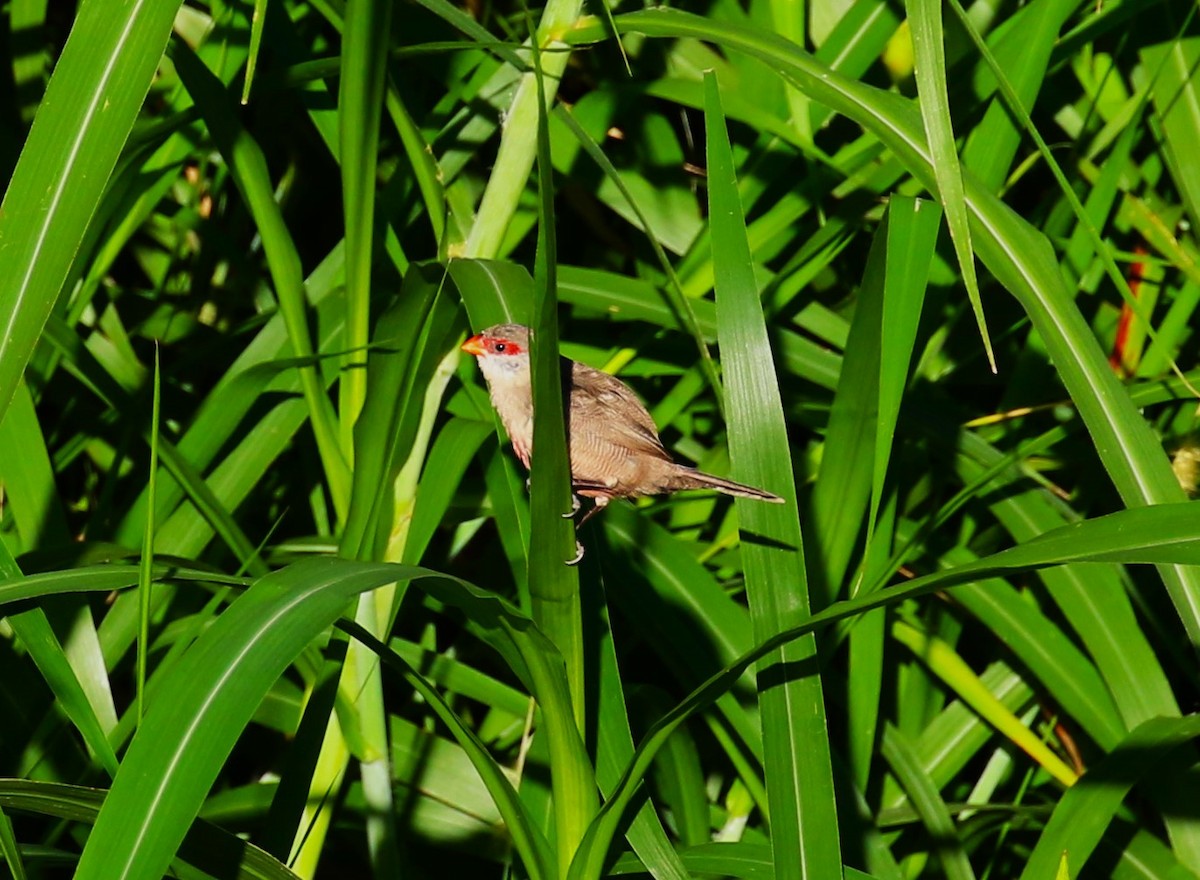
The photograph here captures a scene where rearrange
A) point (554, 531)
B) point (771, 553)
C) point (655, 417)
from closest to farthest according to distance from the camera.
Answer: point (554, 531), point (771, 553), point (655, 417)

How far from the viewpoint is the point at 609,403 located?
2.40m

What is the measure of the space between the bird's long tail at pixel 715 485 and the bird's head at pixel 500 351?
349 millimetres

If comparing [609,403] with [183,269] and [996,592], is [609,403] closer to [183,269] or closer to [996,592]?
[996,592]

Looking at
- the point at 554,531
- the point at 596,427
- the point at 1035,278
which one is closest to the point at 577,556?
the point at 554,531

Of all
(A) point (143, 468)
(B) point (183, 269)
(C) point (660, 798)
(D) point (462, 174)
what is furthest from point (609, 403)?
(B) point (183, 269)

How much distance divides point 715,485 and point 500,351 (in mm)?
474

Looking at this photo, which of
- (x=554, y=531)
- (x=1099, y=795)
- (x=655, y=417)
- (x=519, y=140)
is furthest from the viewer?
(x=655, y=417)

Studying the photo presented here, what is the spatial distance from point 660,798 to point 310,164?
1545 millimetres

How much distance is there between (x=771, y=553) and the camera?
1705 mm

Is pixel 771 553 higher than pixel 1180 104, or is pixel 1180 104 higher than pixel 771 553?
pixel 1180 104

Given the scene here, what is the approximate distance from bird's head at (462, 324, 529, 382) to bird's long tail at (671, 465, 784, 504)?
1.15ft

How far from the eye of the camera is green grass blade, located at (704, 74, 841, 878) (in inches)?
63.9

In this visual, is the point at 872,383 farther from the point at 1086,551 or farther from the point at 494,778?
the point at 494,778

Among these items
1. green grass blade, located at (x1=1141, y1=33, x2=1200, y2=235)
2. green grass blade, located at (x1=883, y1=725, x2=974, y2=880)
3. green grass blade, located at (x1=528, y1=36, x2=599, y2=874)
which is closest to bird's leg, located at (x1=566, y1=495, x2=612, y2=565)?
green grass blade, located at (x1=528, y1=36, x2=599, y2=874)
